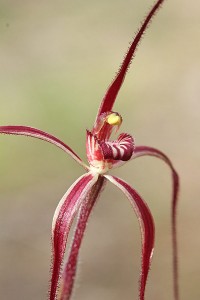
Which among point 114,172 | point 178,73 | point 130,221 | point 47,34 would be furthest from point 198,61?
point 130,221

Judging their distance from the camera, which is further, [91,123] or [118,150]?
[91,123]

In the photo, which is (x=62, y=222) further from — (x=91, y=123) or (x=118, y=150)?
(x=91, y=123)

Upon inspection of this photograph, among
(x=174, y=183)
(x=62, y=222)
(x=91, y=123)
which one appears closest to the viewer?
(x=62, y=222)

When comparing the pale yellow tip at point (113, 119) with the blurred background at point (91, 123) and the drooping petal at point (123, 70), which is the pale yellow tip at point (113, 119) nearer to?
the drooping petal at point (123, 70)

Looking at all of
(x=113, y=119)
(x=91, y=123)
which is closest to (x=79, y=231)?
(x=113, y=119)

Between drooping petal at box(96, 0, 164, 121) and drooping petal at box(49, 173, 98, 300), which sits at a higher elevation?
drooping petal at box(96, 0, 164, 121)

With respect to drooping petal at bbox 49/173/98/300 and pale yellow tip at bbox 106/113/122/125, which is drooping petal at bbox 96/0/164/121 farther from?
drooping petal at bbox 49/173/98/300

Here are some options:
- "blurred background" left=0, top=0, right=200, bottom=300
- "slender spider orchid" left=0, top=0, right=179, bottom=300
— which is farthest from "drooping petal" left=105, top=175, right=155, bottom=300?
"blurred background" left=0, top=0, right=200, bottom=300
